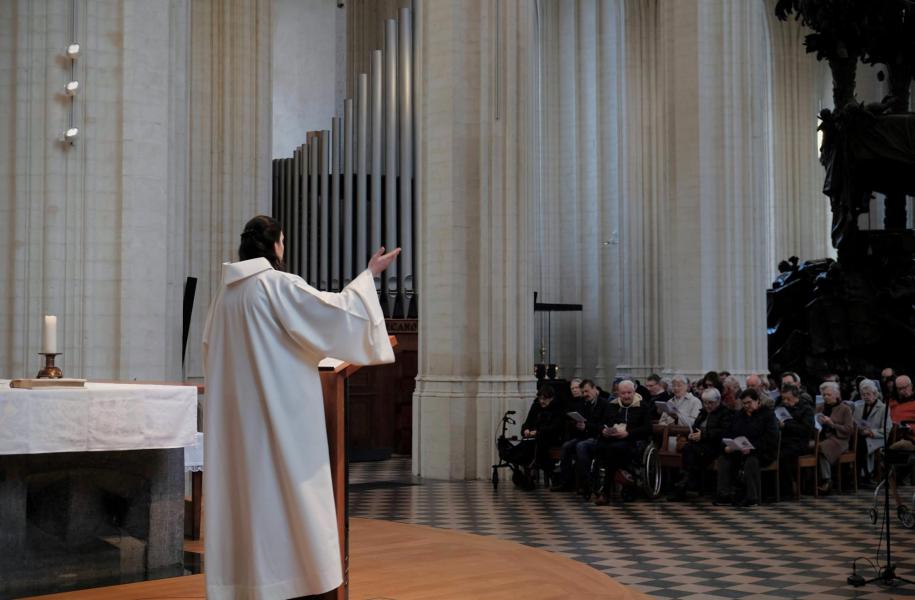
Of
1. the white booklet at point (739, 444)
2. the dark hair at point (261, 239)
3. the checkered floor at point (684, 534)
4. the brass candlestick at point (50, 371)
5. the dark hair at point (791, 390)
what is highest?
the dark hair at point (261, 239)

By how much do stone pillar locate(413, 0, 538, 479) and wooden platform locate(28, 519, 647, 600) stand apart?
21.4 ft

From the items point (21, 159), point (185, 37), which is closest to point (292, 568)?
point (21, 159)

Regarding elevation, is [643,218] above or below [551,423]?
above

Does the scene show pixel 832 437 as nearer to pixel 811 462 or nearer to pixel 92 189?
pixel 811 462

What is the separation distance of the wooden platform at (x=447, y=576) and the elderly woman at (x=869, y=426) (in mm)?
6863

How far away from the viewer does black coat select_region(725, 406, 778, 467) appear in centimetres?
1134

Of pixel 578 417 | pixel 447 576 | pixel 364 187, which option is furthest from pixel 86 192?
pixel 364 187

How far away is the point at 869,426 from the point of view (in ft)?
41.3

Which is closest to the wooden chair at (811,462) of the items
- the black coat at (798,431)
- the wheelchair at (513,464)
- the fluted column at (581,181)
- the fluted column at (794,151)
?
the black coat at (798,431)

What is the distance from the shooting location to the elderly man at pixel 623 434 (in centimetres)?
1138

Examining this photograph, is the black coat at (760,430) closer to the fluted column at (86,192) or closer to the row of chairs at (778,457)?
the row of chairs at (778,457)

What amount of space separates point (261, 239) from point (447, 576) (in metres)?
A: 2.49

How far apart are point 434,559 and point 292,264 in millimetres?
12318

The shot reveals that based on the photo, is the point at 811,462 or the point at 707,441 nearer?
the point at 707,441
